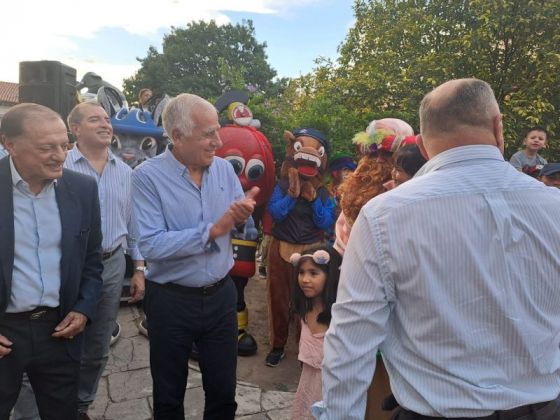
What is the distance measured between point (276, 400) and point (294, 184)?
1.71 metres

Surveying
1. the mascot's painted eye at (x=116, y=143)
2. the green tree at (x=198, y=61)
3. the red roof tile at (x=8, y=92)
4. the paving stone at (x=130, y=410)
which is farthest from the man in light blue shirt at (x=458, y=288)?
the red roof tile at (x=8, y=92)

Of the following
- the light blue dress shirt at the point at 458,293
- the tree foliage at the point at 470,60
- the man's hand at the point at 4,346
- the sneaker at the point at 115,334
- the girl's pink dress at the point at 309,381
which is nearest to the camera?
the light blue dress shirt at the point at 458,293

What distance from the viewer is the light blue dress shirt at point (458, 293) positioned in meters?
1.21

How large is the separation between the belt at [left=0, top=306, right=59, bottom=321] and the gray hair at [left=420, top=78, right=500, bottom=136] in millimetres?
1822

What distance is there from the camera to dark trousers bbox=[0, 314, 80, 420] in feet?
6.65

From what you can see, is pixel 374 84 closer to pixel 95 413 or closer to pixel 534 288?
pixel 95 413

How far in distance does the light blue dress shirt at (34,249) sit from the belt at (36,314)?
0.10ft

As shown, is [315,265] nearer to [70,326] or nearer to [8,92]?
[70,326]

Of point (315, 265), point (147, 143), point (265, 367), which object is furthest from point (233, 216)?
point (147, 143)

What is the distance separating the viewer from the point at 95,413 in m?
3.21

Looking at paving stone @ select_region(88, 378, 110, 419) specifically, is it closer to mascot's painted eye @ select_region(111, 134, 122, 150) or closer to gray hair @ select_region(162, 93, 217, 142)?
gray hair @ select_region(162, 93, 217, 142)

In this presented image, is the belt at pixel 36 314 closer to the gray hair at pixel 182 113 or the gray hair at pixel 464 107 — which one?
the gray hair at pixel 182 113

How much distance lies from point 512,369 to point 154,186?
6.03 feet

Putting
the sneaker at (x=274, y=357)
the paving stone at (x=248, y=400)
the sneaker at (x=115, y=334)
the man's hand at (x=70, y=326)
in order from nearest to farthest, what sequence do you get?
the man's hand at (x=70, y=326), the paving stone at (x=248, y=400), the sneaker at (x=274, y=357), the sneaker at (x=115, y=334)
